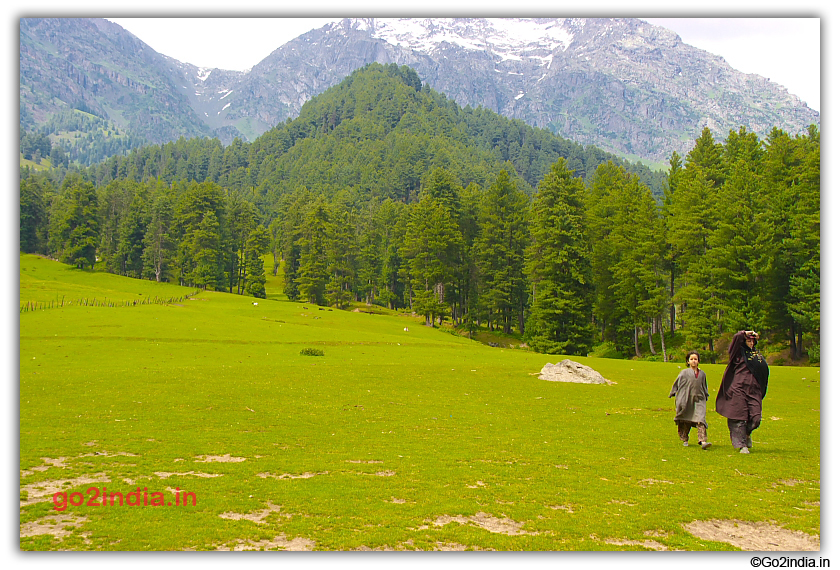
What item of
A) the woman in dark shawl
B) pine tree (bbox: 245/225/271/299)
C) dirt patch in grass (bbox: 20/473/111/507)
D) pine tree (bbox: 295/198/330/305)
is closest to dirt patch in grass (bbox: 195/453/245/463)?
dirt patch in grass (bbox: 20/473/111/507)

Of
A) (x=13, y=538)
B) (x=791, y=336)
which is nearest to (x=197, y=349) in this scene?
(x=13, y=538)

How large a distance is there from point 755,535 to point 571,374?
70.2 ft

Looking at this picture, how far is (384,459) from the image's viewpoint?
584 inches

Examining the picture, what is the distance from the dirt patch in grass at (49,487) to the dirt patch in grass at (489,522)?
7705 mm

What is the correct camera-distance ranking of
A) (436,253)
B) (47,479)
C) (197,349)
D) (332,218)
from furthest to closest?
(332,218) → (436,253) → (197,349) → (47,479)

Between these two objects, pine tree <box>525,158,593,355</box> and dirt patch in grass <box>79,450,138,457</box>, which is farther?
pine tree <box>525,158,593,355</box>

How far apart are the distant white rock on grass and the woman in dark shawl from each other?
1501 centimetres

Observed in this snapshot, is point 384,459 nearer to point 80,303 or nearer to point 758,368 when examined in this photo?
point 758,368

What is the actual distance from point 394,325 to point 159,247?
66.9 m

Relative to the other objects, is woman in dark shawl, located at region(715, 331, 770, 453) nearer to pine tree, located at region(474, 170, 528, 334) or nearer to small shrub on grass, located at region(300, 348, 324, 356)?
small shrub on grass, located at region(300, 348, 324, 356)

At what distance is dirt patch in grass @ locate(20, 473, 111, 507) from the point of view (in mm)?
11375

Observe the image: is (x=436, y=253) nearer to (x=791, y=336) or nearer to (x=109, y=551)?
(x=791, y=336)

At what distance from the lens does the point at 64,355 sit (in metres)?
34.0

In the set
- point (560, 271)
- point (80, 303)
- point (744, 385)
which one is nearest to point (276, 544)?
point (744, 385)
